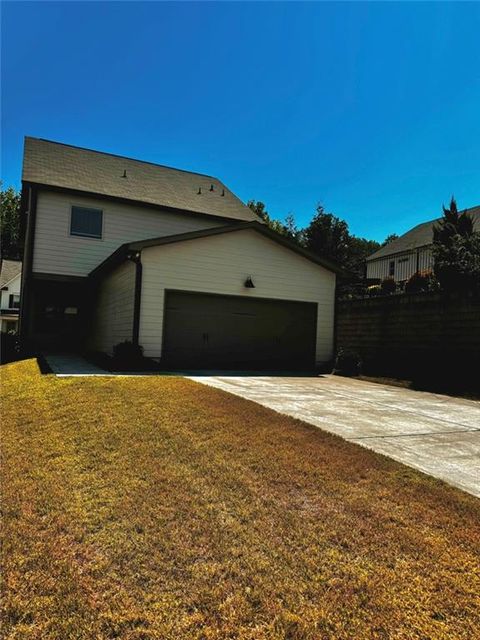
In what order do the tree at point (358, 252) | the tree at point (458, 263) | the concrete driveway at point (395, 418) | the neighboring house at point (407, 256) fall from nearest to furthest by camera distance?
the concrete driveway at point (395, 418) → the tree at point (458, 263) → the neighboring house at point (407, 256) → the tree at point (358, 252)

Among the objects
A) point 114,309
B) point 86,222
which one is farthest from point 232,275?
point 86,222

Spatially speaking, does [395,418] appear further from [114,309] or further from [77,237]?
[77,237]

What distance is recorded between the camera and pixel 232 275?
12008 millimetres

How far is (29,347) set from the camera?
49.3ft

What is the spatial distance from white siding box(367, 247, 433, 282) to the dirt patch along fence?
36.8 feet

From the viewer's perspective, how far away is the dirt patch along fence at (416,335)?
32.7 ft

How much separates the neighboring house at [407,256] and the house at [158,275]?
42.4 feet

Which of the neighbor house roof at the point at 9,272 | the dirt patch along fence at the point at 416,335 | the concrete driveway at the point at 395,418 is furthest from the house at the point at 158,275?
the neighbor house roof at the point at 9,272

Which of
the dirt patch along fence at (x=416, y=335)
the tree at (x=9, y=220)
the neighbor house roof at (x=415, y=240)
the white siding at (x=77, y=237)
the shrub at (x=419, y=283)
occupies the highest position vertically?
the tree at (x=9, y=220)

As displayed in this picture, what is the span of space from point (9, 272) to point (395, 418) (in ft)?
126

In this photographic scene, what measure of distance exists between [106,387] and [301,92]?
9684 millimetres

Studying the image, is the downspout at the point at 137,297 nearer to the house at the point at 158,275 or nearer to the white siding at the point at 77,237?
the house at the point at 158,275

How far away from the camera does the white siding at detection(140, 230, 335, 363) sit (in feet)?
35.5

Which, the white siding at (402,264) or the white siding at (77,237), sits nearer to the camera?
the white siding at (77,237)
